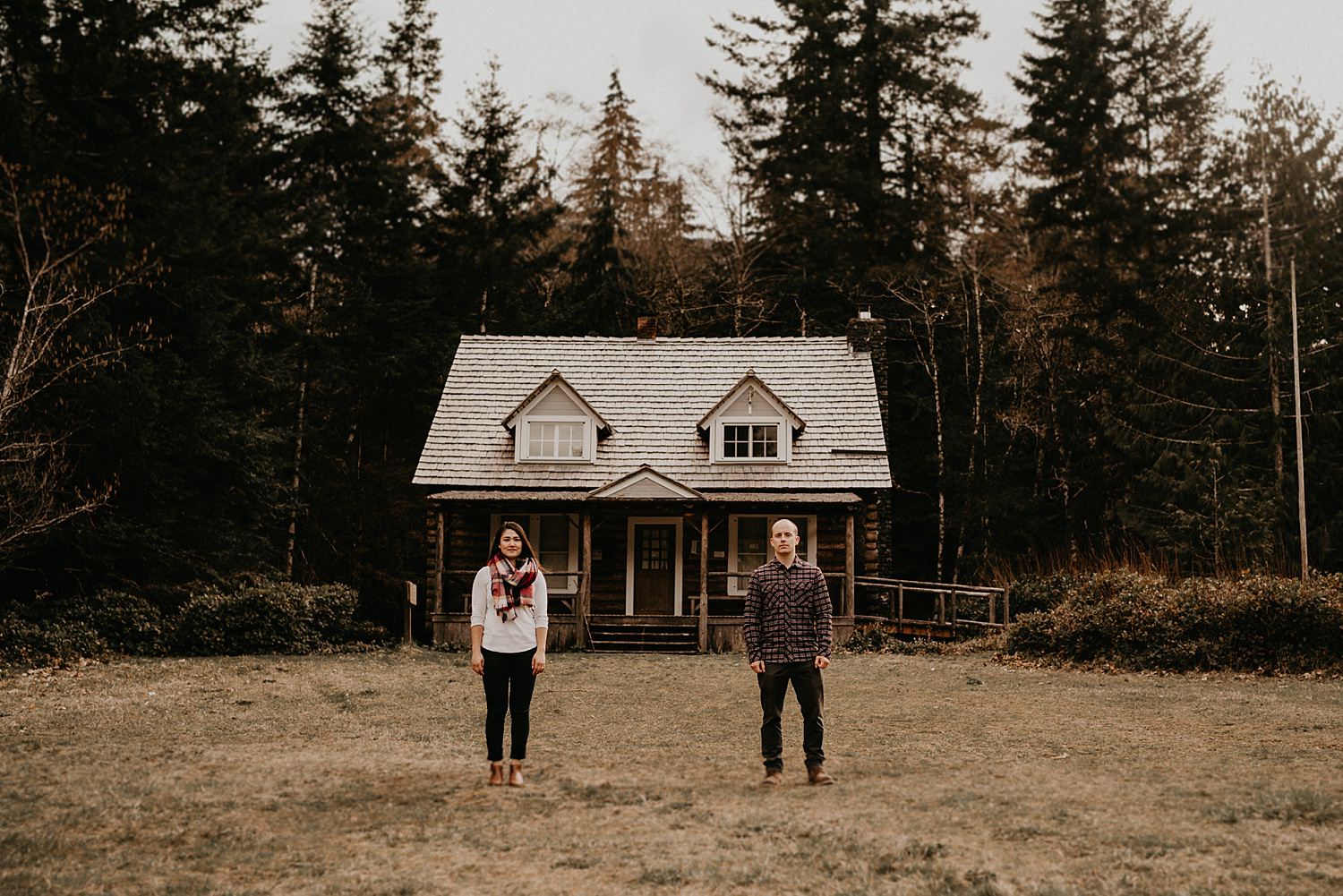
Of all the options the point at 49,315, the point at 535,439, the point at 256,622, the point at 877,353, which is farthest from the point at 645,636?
the point at 49,315

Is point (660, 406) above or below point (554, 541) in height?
above

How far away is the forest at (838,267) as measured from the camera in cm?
2480

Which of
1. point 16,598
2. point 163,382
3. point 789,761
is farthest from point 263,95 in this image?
point 789,761

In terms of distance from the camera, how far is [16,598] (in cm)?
2073

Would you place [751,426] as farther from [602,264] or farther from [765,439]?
[602,264]

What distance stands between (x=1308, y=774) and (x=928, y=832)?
3.65 meters

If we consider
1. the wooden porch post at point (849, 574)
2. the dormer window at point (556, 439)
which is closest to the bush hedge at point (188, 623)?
the dormer window at point (556, 439)

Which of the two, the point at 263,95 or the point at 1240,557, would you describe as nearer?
the point at 1240,557

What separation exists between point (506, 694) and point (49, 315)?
15.2 m

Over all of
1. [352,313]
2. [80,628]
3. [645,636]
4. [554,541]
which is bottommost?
[645,636]

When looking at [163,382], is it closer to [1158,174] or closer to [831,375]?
[831,375]

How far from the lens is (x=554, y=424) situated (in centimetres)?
2534

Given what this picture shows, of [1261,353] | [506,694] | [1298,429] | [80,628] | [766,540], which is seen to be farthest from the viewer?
[1261,353]

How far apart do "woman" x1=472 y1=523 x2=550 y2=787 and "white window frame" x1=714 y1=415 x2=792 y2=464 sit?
645 inches
